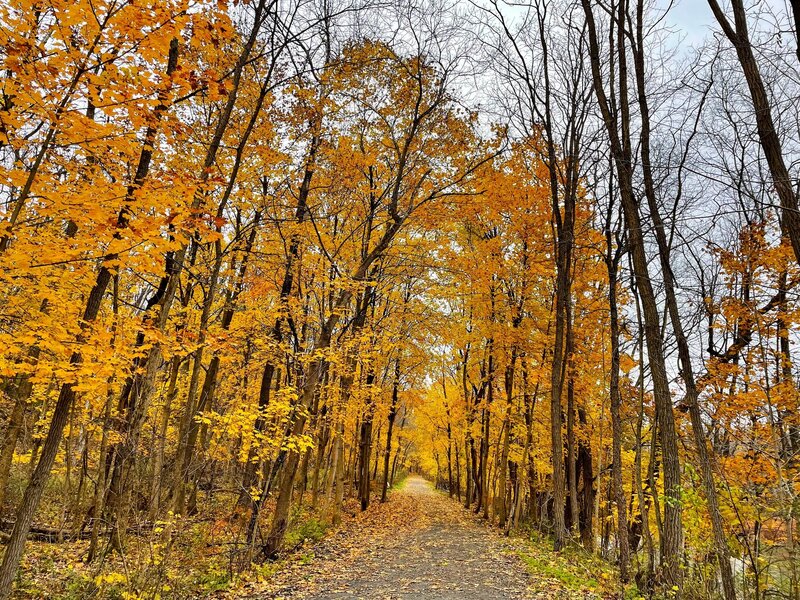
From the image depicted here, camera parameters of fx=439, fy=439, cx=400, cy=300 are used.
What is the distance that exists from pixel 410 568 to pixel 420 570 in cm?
26

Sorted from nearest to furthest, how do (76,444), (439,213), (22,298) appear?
(22,298)
(439,213)
(76,444)

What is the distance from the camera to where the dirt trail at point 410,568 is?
22.8 feet

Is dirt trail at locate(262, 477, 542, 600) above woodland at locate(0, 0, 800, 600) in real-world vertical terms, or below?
below

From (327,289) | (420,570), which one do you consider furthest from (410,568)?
(327,289)

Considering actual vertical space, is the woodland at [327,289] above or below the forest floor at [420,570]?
above

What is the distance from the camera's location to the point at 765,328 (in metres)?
9.20

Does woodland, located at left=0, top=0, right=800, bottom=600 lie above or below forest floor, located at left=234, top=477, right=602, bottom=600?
above

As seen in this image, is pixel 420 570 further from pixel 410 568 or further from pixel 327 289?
pixel 327 289

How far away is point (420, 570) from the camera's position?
8625 mm

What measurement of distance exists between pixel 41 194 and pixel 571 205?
10816mm

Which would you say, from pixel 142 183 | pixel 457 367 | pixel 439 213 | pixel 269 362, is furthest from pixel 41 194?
pixel 457 367

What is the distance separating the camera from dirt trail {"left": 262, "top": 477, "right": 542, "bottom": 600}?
22.8ft

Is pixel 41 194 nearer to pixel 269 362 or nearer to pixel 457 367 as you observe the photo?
pixel 269 362

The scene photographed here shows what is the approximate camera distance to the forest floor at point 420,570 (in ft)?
22.7
